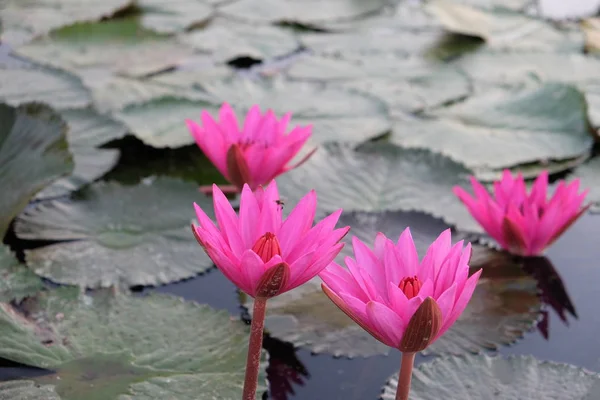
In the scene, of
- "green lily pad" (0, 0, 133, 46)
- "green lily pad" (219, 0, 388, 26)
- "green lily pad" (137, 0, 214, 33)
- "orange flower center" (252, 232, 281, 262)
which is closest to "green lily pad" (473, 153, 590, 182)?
"orange flower center" (252, 232, 281, 262)

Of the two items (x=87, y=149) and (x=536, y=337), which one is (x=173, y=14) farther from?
(x=536, y=337)

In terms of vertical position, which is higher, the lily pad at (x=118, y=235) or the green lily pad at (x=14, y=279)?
the green lily pad at (x=14, y=279)

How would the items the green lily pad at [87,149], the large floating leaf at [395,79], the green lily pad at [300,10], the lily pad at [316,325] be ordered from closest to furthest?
the lily pad at [316,325]
the green lily pad at [87,149]
the large floating leaf at [395,79]
the green lily pad at [300,10]

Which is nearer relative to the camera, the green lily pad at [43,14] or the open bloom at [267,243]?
the open bloom at [267,243]

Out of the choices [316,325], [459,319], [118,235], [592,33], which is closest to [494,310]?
[459,319]

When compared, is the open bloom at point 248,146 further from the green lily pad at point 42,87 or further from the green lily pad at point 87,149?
the green lily pad at point 42,87

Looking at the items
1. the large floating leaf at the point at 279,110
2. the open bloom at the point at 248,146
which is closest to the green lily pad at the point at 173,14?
the large floating leaf at the point at 279,110

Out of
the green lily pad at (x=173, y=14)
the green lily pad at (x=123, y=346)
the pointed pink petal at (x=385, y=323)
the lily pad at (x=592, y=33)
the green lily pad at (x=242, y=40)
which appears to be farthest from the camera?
the green lily pad at (x=173, y=14)
